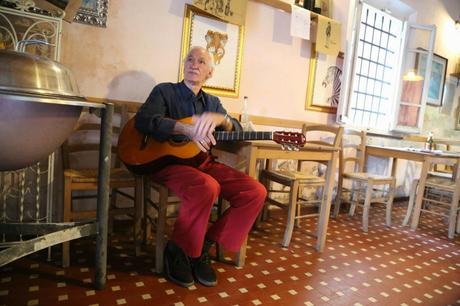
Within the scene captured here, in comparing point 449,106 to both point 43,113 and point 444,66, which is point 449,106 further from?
point 43,113

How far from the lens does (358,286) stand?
6.24ft

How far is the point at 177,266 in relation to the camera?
5.64 ft

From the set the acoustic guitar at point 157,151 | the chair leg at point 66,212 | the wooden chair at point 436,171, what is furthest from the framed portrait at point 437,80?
the chair leg at point 66,212

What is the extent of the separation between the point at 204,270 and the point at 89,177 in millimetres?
787

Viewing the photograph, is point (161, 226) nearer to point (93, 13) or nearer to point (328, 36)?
point (93, 13)

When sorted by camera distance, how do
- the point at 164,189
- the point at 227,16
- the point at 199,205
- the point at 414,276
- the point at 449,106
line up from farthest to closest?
the point at 449,106 → the point at 227,16 → the point at 414,276 → the point at 164,189 → the point at 199,205

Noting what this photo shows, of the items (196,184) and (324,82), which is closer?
(196,184)

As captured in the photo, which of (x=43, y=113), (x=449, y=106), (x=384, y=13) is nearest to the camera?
(x=43, y=113)

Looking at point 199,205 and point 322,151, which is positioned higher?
point 322,151

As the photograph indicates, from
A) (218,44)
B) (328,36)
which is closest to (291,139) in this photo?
(218,44)

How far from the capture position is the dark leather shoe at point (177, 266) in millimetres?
1685

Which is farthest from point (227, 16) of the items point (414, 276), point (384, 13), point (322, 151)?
point (384, 13)

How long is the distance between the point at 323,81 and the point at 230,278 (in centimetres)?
235

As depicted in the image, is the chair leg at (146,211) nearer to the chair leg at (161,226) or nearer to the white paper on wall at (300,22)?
the chair leg at (161,226)
